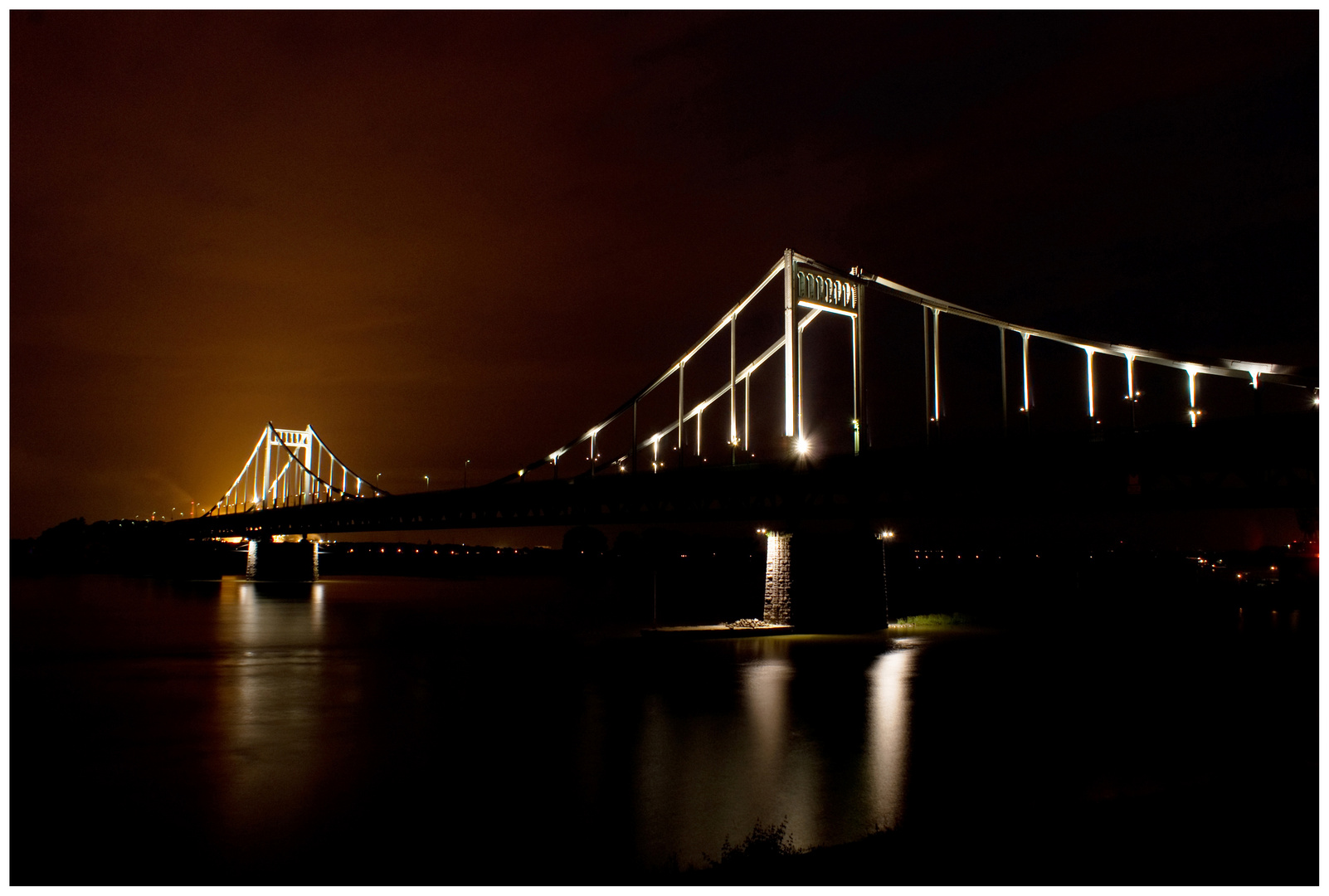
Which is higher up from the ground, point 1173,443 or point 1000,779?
point 1173,443

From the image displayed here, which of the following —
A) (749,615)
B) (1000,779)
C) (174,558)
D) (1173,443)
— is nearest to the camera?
(1000,779)

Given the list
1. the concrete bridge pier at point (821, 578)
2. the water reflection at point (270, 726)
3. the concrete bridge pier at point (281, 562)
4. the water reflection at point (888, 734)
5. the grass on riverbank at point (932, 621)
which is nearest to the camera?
the water reflection at point (888, 734)

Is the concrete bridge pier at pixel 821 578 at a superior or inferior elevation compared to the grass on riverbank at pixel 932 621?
superior

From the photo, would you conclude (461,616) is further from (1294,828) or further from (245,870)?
(1294,828)

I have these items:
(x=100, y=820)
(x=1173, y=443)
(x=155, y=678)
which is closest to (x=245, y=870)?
(x=100, y=820)

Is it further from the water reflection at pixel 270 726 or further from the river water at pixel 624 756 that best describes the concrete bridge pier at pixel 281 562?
the river water at pixel 624 756

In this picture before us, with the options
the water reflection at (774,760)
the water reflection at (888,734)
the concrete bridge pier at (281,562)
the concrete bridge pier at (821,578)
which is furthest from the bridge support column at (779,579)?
the concrete bridge pier at (281,562)

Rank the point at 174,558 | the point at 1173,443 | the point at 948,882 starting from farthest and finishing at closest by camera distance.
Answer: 1. the point at 174,558
2. the point at 1173,443
3. the point at 948,882

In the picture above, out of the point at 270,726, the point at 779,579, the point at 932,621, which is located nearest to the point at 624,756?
the point at 270,726
